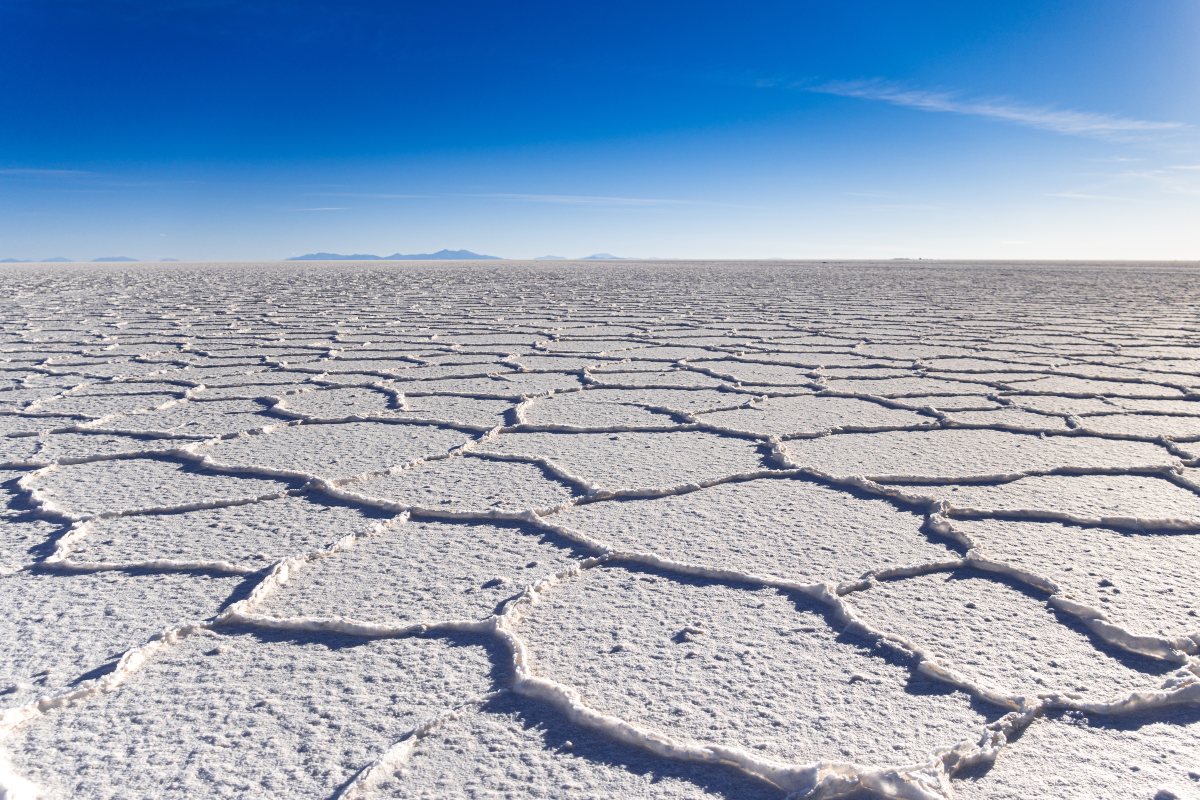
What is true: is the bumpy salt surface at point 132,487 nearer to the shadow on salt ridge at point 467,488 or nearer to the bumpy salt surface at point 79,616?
the shadow on salt ridge at point 467,488

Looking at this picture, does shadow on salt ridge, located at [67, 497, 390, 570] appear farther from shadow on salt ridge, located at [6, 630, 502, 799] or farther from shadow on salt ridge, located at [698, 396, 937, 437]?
shadow on salt ridge, located at [698, 396, 937, 437]

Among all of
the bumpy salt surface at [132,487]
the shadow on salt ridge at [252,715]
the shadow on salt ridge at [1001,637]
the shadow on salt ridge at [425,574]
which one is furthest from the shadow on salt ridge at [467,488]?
the shadow on salt ridge at [1001,637]

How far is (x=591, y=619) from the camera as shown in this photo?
4.00 ft

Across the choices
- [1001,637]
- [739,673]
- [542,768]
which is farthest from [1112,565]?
[542,768]

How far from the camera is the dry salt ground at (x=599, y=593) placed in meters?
0.90

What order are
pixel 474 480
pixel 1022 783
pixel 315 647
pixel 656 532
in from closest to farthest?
pixel 1022 783
pixel 315 647
pixel 656 532
pixel 474 480

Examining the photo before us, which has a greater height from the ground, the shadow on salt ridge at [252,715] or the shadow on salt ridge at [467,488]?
the shadow on salt ridge at [467,488]

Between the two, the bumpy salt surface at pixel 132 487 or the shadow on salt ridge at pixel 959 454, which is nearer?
the bumpy salt surface at pixel 132 487

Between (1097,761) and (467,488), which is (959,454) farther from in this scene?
(1097,761)

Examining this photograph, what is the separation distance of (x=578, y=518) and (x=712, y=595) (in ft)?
1.33

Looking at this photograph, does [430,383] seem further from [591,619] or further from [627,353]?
[591,619]

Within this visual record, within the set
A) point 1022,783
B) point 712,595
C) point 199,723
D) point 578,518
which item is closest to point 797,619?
point 712,595

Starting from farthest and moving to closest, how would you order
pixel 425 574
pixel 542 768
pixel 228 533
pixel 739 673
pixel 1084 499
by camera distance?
pixel 1084 499, pixel 228 533, pixel 425 574, pixel 739 673, pixel 542 768

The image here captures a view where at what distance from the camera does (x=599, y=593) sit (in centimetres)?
131
